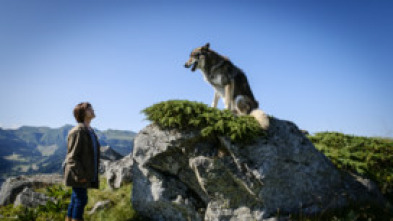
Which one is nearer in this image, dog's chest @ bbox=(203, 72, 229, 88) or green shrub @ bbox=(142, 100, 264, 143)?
green shrub @ bbox=(142, 100, 264, 143)

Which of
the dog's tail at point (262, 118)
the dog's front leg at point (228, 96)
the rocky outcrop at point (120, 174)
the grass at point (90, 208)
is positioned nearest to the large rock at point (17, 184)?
the grass at point (90, 208)

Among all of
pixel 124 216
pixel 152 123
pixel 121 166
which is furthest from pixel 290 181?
pixel 121 166

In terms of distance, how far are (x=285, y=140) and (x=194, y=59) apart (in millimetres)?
4320

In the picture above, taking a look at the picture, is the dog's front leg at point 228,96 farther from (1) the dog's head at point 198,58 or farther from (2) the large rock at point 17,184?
(2) the large rock at point 17,184

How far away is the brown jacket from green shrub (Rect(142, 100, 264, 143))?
216 centimetres

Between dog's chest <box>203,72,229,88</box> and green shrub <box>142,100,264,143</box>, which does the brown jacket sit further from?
dog's chest <box>203,72,229,88</box>

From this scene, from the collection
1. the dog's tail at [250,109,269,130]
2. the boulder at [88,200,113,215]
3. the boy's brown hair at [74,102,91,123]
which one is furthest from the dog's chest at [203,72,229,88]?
the boulder at [88,200,113,215]

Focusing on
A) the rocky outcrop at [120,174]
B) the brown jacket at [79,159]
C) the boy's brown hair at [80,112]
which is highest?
the boy's brown hair at [80,112]

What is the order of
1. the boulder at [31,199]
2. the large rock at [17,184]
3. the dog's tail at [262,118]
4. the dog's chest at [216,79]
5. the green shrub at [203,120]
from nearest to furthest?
the green shrub at [203,120]
the dog's tail at [262,118]
the boulder at [31,199]
the dog's chest at [216,79]
the large rock at [17,184]

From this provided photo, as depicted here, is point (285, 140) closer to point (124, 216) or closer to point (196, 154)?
point (196, 154)

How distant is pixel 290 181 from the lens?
677 centimetres

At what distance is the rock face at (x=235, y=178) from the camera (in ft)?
21.6

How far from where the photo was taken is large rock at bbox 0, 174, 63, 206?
1127cm

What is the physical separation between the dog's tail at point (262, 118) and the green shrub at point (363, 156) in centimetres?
369
